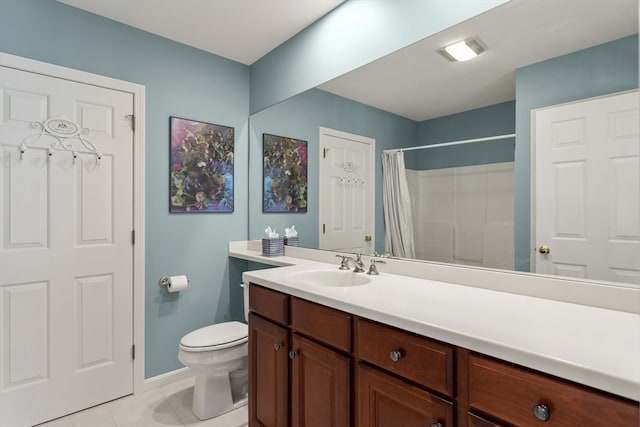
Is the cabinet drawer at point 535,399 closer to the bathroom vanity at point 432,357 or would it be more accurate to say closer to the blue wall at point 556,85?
the bathroom vanity at point 432,357

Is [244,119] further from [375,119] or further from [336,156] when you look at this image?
[375,119]

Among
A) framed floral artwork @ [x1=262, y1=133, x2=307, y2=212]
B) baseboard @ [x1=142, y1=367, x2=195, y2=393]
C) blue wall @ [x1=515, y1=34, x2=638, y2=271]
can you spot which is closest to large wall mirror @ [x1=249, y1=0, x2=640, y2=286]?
blue wall @ [x1=515, y1=34, x2=638, y2=271]

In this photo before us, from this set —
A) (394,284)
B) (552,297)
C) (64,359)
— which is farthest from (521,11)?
(64,359)

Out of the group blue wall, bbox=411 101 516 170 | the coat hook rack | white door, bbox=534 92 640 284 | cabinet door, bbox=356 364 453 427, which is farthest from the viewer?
the coat hook rack

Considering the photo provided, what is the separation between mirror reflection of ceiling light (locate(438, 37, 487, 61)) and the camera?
1401 millimetres

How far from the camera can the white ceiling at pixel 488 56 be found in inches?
44.0

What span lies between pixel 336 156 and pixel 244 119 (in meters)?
1.04

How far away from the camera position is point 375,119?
6.22 feet

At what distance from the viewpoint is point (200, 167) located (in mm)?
2441

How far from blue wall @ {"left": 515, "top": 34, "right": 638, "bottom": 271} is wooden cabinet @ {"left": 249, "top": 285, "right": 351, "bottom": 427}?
82 centimetres

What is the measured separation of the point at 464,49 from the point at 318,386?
1586 mm

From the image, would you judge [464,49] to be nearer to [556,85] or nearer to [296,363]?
[556,85]

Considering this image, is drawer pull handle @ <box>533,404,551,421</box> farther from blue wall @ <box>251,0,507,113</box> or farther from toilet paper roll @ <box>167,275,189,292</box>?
toilet paper roll @ <box>167,275,189,292</box>

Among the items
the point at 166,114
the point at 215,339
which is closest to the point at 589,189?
the point at 215,339
